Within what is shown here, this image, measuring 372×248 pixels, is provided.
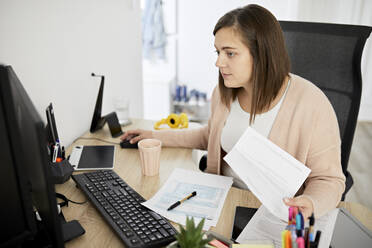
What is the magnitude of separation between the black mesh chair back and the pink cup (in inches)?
28.8

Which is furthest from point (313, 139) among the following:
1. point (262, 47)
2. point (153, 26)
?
point (153, 26)

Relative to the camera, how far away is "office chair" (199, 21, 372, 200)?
1260 millimetres

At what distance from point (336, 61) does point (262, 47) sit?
0.42 m

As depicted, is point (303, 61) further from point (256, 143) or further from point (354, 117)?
point (256, 143)

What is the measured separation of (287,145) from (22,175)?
0.86 meters

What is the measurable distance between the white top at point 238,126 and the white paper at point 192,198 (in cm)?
21

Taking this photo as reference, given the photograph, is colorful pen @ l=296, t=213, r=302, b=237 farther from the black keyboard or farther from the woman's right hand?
the woman's right hand

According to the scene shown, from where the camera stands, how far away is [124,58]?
1948mm

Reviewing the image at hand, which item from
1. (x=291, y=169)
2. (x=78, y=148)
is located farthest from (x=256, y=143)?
(x=78, y=148)

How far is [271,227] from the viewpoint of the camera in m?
0.85

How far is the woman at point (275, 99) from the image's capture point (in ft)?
3.37

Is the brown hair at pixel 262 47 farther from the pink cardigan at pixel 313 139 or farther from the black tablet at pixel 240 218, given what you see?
the black tablet at pixel 240 218

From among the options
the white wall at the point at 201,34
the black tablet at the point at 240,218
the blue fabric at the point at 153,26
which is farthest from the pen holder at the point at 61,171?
the white wall at the point at 201,34

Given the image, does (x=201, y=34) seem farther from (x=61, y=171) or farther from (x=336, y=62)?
(x=61, y=171)
